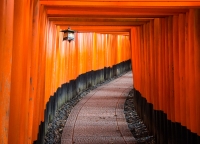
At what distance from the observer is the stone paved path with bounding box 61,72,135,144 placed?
9405 mm

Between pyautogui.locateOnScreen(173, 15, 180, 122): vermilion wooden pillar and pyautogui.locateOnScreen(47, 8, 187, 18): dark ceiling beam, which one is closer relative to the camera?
pyautogui.locateOnScreen(47, 8, 187, 18): dark ceiling beam

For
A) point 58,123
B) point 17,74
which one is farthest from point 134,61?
point 17,74

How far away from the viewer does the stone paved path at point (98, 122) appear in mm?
9405

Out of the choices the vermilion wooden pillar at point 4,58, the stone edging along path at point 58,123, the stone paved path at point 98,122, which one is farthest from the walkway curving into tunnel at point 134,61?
the stone paved path at point 98,122

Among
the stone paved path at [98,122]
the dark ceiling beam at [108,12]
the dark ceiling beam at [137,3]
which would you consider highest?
the dark ceiling beam at [108,12]

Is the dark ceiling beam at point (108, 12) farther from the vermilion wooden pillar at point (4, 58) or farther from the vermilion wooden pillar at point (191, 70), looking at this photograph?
the vermilion wooden pillar at point (4, 58)

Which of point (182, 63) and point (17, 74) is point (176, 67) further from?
point (17, 74)

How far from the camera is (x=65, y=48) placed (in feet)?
46.7

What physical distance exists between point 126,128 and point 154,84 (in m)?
2.30

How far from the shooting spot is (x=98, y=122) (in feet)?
38.1

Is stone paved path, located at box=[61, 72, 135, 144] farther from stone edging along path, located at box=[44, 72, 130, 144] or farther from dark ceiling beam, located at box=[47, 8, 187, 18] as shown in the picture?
dark ceiling beam, located at box=[47, 8, 187, 18]

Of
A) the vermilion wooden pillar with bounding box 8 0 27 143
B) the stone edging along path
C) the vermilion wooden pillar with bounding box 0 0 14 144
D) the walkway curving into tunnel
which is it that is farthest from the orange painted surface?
the vermilion wooden pillar with bounding box 0 0 14 144

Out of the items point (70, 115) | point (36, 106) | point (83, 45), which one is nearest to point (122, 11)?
point (36, 106)

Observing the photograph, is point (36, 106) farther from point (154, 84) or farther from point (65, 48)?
point (65, 48)
